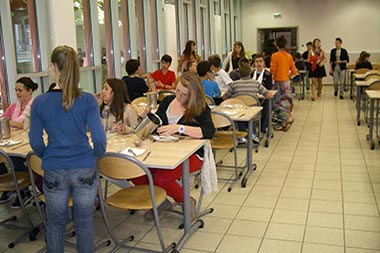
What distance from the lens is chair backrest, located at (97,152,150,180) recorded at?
2.49 metres

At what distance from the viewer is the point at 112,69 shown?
22.7ft

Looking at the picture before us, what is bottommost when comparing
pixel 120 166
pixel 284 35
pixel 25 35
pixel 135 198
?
pixel 135 198

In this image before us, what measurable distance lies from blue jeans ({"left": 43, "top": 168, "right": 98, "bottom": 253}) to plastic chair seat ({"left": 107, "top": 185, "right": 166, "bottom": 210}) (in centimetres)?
35

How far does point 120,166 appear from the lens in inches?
100

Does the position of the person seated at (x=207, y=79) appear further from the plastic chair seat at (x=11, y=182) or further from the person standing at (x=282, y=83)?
the plastic chair seat at (x=11, y=182)

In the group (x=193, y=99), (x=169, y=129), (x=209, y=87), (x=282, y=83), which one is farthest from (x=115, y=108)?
(x=282, y=83)

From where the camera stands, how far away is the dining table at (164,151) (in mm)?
2713

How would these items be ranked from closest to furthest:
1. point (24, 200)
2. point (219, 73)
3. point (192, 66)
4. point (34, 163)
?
point (34, 163) < point (24, 200) < point (219, 73) < point (192, 66)

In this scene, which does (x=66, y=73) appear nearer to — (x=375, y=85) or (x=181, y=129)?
(x=181, y=129)

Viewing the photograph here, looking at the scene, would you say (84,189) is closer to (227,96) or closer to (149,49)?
(227,96)

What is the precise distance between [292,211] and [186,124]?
1.24 m

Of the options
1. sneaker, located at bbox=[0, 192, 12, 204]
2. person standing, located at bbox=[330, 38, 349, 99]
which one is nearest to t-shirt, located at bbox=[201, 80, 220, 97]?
sneaker, located at bbox=[0, 192, 12, 204]

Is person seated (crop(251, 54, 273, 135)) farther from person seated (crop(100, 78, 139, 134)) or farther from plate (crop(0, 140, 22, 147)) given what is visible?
→ plate (crop(0, 140, 22, 147))

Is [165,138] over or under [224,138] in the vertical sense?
over
